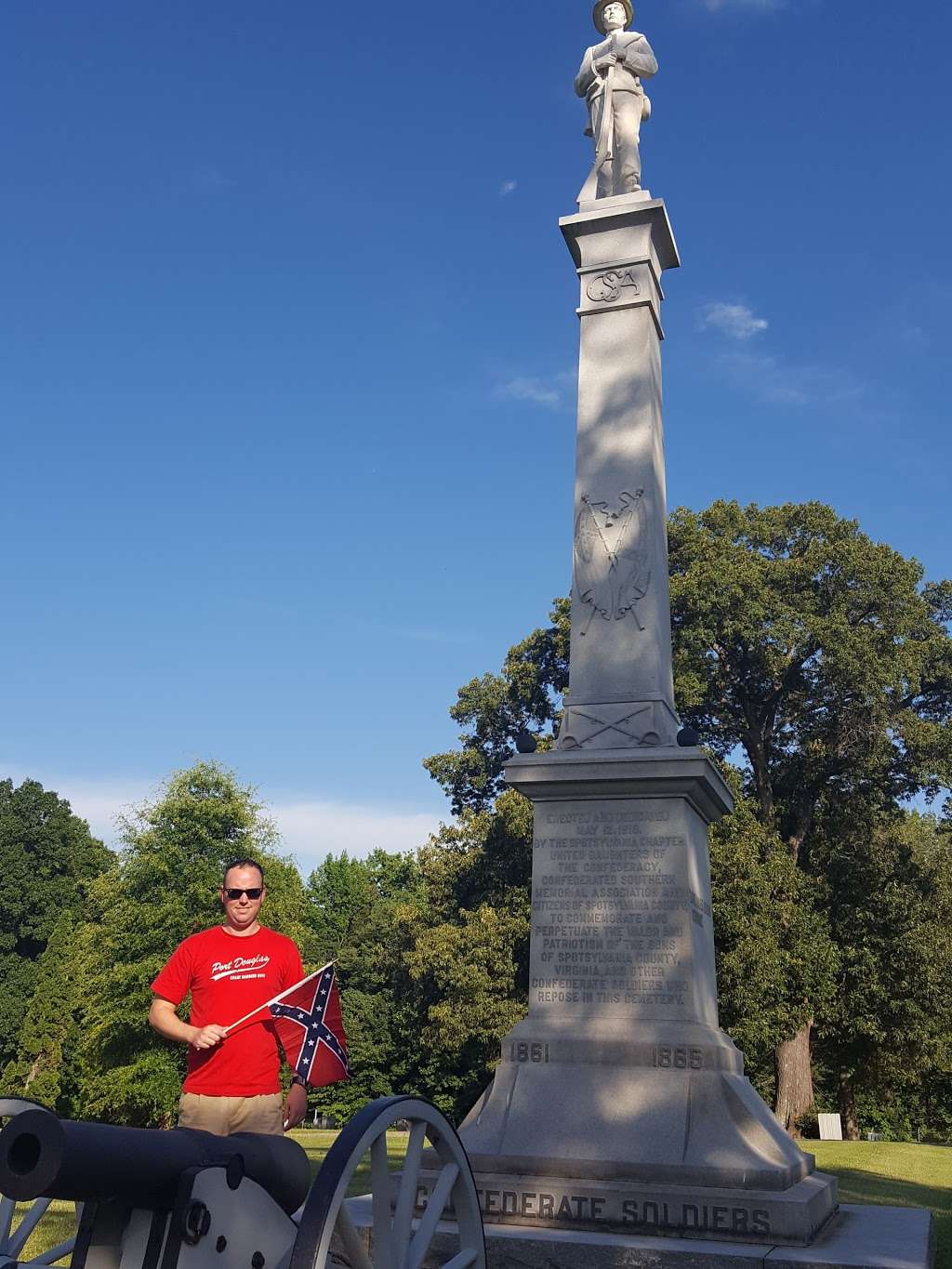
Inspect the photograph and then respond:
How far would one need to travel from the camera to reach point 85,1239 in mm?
3172

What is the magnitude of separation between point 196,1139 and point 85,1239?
385 millimetres

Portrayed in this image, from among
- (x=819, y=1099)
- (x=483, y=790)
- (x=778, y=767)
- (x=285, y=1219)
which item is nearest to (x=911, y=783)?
(x=778, y=767)

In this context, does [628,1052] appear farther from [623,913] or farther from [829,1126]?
[829,1126]

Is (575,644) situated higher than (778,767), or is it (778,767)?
(778,767)

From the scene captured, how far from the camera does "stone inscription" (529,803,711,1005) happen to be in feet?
27.1

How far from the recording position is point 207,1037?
4.34 meters

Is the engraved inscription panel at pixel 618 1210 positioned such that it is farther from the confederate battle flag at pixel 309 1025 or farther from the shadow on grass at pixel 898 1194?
the confederate battle flag at pixel 309 1025

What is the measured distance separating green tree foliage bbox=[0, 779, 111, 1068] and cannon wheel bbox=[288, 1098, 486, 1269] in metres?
45.6

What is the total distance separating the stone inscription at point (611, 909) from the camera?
8.27 m

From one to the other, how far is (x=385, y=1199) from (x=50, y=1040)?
44879 mm

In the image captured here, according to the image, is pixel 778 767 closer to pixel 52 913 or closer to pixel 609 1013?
pixel 609 1013

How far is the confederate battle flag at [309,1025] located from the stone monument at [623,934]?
2782 millimetres

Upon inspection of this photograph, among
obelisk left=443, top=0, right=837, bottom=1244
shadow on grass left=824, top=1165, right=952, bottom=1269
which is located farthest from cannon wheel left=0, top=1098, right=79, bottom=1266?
shadow on grass left=824, top=1165, right=952, bottom=1269

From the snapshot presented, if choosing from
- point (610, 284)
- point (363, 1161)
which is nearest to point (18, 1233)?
point (610, 284)
